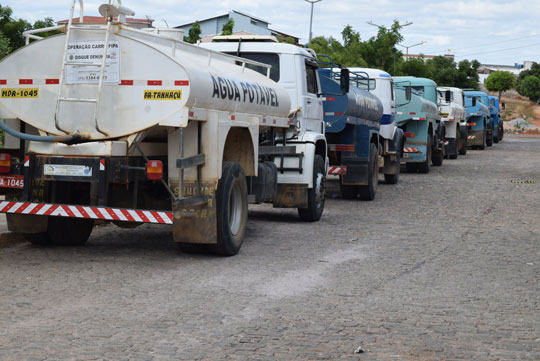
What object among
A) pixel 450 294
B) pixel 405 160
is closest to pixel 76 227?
pixel 450 294

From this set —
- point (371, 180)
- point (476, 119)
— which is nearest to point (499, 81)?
point (476, 119)

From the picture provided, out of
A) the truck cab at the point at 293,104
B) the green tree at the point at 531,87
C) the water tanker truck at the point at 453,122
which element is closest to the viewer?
the truck cab at the point at 293,104

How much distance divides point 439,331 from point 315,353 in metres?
1.15

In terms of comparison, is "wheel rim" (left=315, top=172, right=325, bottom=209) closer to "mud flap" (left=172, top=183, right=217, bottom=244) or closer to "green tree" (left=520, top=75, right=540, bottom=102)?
"mud flap" (left=172, top=183, right=217, bottom=244)

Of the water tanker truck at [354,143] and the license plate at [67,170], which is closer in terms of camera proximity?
the license plate at [67,170]

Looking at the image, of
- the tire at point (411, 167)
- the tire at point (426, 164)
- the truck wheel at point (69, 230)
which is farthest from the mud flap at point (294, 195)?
the tire at point (411, 167)

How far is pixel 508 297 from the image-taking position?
7488 mm

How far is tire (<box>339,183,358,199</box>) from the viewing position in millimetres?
17312

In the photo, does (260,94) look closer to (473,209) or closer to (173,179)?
(173,179)

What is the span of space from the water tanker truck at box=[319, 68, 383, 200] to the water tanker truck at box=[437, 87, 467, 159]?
38.8ft

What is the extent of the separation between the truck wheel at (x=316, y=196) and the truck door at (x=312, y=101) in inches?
24.4

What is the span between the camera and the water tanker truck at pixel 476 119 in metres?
38.9

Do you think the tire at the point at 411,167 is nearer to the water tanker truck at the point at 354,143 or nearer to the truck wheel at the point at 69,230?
the water tanker truck at the point at 354,143

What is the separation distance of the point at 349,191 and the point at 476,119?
24.0m
